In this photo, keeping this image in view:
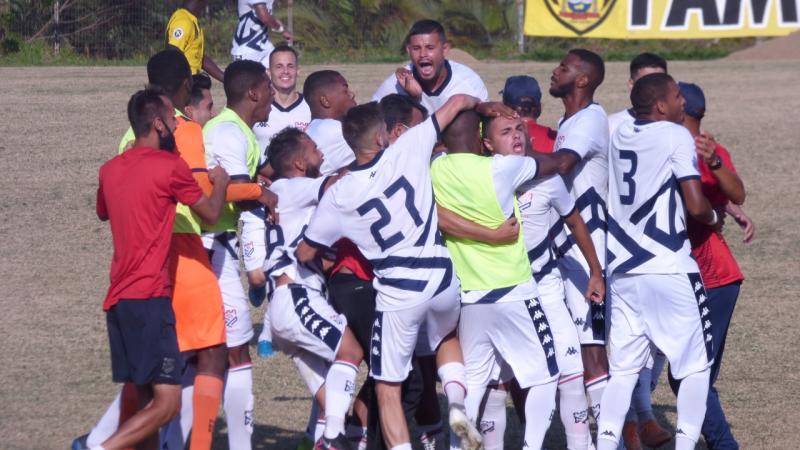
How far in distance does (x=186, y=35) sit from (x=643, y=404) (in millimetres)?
5500

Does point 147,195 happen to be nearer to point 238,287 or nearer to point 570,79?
point 238,287

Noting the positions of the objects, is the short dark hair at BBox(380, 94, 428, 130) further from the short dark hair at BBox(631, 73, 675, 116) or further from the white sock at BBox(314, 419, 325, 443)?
the white sock at BBox(314, 419, 325, 443)

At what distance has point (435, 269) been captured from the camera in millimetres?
6418

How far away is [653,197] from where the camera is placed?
6.65 m

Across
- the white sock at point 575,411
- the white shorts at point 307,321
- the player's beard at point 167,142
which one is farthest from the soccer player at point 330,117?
the white sock at point 575,411

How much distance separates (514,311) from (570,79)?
65.4 inches

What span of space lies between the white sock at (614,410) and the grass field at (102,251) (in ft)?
3.82

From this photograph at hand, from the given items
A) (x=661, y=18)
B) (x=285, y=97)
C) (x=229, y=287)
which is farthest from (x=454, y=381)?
(x=661, y=18)

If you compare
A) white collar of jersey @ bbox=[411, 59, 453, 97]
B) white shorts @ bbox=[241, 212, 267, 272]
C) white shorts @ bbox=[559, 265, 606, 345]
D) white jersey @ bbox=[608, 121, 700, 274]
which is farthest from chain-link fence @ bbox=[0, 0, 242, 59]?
white jersey @ bbox=[608, 121, 700, 274]

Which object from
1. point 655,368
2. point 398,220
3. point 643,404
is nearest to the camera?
point 398,220

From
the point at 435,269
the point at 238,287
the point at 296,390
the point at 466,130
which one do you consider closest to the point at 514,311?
the point at 435,269

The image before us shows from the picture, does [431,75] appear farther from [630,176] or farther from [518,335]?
[518,335]

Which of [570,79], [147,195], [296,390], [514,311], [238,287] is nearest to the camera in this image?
[147,195]

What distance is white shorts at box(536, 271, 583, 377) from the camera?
7.05 meters
